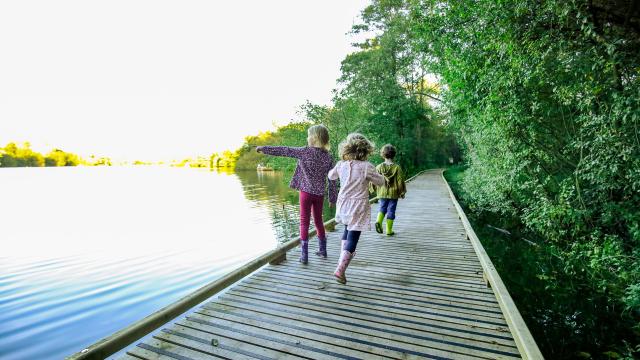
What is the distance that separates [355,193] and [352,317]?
140cm

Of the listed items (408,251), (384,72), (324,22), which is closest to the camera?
(408,251)

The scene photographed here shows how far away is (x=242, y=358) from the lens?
2486 millimetres

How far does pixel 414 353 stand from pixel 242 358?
4.58 feet

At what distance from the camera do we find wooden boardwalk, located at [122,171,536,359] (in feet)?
8.46

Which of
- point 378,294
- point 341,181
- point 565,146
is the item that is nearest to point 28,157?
point 341,181

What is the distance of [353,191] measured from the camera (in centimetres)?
382

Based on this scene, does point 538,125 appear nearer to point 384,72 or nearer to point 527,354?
point 527,354

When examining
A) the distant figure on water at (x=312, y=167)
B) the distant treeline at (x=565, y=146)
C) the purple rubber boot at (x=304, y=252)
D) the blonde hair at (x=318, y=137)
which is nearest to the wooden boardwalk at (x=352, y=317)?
the purple rubber boot at (x=304, y=252)

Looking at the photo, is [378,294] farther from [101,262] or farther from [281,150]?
[101,262]

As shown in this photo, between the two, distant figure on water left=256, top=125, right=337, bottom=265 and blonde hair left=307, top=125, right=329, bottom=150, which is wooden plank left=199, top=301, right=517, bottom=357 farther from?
blonde hair left=307, top=125, right=329, bottom=150

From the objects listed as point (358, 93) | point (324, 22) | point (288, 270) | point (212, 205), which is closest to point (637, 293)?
point (288, 270)

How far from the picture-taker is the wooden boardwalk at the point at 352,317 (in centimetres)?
258

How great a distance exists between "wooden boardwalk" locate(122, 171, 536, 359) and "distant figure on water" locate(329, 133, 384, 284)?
59 centimetres

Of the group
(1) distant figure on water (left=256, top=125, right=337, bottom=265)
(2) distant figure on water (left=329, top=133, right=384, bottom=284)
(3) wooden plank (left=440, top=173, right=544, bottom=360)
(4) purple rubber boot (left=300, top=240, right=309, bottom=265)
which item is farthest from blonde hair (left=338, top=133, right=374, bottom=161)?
(3) wooden plank (left=440, top=173, right=544, bottom=360)
